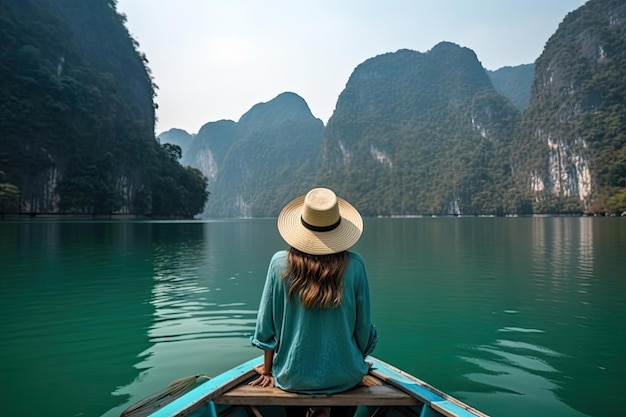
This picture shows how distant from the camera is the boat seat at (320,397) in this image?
230 cm

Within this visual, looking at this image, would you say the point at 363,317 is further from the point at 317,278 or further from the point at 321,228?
the point at 321,228

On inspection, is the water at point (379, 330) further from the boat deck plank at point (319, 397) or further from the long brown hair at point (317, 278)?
the long brown hair at point (317, 278)

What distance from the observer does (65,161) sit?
55688mm

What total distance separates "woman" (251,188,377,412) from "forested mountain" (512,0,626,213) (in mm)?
96190

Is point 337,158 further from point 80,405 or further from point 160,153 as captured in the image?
point 80,405

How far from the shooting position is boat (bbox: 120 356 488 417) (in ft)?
7.60

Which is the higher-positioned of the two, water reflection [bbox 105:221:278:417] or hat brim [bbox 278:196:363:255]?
hat brim [bbox 278:196:363:255]

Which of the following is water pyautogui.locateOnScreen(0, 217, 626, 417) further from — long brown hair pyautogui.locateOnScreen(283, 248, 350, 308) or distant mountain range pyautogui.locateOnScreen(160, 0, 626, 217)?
distant mountain range pyautogui.locateOnScreen(160, 0, 626, 217)

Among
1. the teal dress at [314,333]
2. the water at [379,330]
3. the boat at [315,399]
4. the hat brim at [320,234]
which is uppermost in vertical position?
the hat brim at [320,234]

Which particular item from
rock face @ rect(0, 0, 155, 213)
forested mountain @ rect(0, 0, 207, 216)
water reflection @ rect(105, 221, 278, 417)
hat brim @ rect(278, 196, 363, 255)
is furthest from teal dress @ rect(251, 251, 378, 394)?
rock face @ rect(0, 0, 155, 213)

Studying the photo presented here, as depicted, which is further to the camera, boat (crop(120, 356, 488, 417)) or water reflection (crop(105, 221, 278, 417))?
water reflection (crop(105, 221, 278, 417))

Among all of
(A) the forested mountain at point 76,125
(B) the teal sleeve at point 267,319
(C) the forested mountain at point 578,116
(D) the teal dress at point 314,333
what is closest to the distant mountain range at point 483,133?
(C) the forested mountain at point 578,116

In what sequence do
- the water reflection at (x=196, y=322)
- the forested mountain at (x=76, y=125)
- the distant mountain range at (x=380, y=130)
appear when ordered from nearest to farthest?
the water reflection at (x=196, y=322) → the forested mountain at (x=76, y=125) → the distant mountain range at (x=380, y=130)

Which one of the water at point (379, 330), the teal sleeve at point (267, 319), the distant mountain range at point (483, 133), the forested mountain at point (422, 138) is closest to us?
the teal sleeve at point (267, 319)
